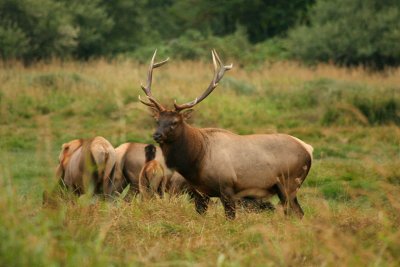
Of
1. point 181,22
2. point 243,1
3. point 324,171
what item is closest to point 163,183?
point 324,171

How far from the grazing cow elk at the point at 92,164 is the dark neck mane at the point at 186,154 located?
1.18 meters

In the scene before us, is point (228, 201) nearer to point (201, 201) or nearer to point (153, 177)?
point (201, 201)

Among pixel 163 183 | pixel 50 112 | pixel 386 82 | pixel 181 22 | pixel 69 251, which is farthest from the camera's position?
pixel 181 22

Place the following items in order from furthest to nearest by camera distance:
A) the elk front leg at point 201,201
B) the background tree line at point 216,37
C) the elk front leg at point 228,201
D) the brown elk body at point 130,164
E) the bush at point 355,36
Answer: the bush at point 355,36 < the background tree line at point 216,37 < the brown elk body at point 130,164 < the elk front leg at point 201,201 < the elk front leg at point 228,201

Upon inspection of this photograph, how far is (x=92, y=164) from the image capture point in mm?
10695

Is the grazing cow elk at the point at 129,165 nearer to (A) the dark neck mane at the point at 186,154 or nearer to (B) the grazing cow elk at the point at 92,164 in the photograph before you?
(B) the grazing cow elk at the point at 92,164

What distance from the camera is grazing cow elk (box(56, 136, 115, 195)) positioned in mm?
10766

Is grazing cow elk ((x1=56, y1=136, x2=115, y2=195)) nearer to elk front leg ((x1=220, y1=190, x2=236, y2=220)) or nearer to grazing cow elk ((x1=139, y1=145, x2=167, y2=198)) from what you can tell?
grazing cow elk ((x1=139, y1=145, x2=167, y2=198))

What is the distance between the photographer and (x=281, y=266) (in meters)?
6.09

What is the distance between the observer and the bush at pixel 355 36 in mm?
29484

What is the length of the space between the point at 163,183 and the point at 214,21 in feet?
100

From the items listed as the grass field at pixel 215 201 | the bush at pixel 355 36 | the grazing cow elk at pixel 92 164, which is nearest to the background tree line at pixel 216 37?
the bush at pixel 355 36

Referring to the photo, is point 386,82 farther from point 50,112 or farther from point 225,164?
point 225,164

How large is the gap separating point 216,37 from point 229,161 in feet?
78.0
